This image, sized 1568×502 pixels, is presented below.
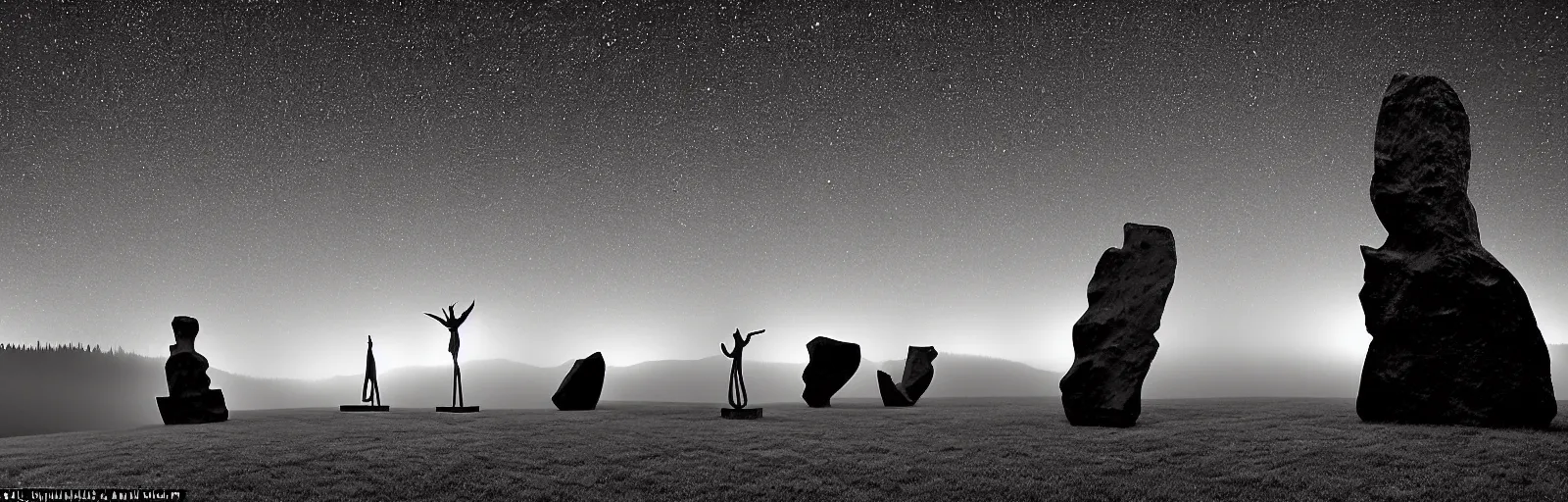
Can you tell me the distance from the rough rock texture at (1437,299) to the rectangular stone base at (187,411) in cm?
2588

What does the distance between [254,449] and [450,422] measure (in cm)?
557

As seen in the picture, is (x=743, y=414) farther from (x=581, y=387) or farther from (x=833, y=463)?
(x=833, y=463)

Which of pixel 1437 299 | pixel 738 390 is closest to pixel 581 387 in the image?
pixel 738 390

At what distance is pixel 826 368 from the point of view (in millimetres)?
29359

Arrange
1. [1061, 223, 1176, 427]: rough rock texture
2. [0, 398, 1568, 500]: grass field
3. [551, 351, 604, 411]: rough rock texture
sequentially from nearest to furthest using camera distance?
[0, 398, 1568, 500]: grass field < [1061, 223, 1176, 427]: rough rock texture < [551, 351, 604, 411]: rough rock texture

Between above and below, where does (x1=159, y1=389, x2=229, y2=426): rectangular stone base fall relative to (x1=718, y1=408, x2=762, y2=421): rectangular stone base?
above

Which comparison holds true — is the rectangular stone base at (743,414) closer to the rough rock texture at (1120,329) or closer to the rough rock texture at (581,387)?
the rough rock texture at (581,387)

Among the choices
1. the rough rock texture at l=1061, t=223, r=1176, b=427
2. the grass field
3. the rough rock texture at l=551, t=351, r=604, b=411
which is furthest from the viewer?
the rough rock texture at l=551, t=351, r=604, b=411

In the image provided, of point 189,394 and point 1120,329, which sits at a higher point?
point 1120,329

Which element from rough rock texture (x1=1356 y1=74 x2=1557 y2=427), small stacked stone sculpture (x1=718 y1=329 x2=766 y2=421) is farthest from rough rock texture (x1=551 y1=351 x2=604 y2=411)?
rough rock texture (x1=1356 y1=74 x2=1557 y2=427)

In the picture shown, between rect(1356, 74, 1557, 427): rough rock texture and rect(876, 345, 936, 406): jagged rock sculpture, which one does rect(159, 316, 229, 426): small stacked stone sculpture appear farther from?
rect(1356, 74, 1557, 427): rough rock texture

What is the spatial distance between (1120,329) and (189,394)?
74.3 ft

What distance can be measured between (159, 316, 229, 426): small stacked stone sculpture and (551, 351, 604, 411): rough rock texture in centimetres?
878

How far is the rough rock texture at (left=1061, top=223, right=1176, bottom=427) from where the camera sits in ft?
54.3
